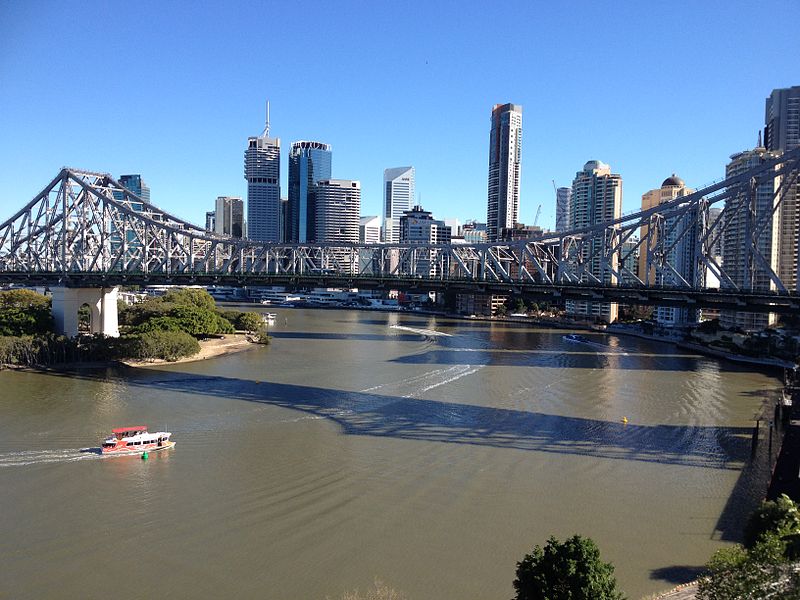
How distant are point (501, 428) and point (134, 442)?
17.3 feet

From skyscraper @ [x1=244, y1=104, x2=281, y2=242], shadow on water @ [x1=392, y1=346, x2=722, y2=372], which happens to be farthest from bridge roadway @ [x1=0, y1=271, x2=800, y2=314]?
skyscraper @ [x1=244, y1=104, x2=281, y2=242]

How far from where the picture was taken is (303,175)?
77.3 meters

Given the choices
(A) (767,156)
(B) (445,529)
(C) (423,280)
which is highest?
(A) (767,156)

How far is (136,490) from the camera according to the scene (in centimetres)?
758

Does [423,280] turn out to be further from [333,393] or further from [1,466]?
[1,466]

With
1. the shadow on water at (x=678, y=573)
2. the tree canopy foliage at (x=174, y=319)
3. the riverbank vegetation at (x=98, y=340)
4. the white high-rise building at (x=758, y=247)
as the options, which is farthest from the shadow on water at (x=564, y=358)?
the shadow on water at (x=678, y=573)

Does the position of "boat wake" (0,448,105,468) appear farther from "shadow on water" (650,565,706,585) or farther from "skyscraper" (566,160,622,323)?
"skyscraper" (566,160,622,323)

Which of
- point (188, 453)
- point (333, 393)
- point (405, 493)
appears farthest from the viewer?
point (333, 393)

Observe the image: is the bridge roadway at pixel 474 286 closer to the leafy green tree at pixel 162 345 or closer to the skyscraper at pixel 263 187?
the leafy green tree at pixel 162 345

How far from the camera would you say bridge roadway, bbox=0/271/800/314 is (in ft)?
49.2

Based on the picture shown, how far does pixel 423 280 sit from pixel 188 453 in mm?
12940

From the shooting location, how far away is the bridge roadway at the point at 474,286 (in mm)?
14984

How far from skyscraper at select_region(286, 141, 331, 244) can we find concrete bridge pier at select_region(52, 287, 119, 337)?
2119 inches

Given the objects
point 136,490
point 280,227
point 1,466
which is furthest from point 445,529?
point 280,227
